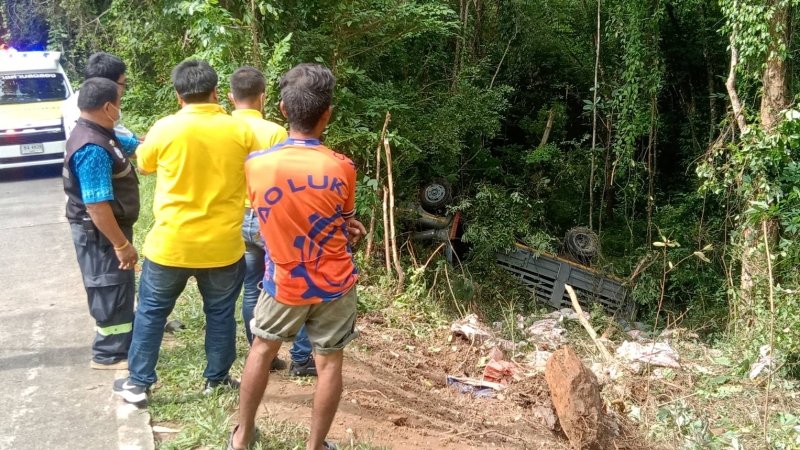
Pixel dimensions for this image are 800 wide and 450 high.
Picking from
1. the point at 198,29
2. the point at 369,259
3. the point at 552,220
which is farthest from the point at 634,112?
the point at 198,29

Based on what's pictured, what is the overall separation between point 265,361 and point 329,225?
0.65 meters

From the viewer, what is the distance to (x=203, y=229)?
319cm

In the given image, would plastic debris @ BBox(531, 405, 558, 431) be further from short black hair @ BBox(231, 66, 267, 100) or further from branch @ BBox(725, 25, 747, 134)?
branch @ BBox(725, 25, 747, 134)

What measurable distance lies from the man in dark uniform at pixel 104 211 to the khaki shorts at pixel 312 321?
118 centimetres

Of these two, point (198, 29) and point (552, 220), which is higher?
point (198, 29)

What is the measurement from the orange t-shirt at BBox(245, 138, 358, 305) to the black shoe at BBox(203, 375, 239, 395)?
1092 mm

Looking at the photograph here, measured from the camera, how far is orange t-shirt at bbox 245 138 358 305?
2621 mm

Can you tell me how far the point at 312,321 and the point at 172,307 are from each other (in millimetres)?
1030

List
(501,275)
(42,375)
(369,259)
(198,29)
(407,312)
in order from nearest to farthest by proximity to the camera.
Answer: (42,375), (198,29), (407,312), (369,259), (501,275)

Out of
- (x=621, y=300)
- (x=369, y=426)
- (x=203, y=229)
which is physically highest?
(x=203, y=229)

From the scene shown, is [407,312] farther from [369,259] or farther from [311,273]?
[311,273]

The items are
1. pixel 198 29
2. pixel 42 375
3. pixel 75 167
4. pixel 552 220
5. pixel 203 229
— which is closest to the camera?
pixel 203 229

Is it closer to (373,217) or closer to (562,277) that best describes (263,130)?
(373,217)

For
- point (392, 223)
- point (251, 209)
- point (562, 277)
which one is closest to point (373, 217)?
point (392, 223)
